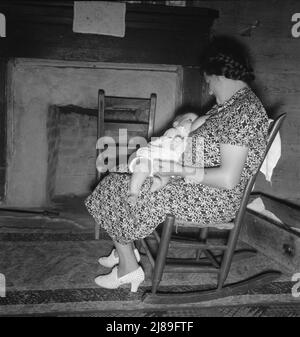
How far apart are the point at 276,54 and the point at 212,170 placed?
194 centimetres

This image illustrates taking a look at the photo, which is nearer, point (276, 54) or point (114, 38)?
point (114, 38)

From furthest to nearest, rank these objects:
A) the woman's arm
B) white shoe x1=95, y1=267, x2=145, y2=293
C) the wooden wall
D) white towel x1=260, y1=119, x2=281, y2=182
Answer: the wooden wall < white shoe x1=95, y1=267, x2=145, y2=293 < white towel x1=260, y1=119, x2=281, y2=182 < the woman's arm

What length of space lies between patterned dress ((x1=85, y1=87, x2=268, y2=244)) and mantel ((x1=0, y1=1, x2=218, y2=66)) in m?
1.39

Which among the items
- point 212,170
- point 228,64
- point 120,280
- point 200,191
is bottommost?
point 120,280

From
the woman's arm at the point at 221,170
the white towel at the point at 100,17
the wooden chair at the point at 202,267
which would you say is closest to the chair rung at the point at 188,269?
the wooden chair at the point at 202,267

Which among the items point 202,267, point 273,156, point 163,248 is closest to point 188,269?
point 202,267

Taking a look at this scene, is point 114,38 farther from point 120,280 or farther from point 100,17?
point 120,280

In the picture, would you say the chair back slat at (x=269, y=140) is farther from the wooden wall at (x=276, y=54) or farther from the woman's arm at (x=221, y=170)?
the wooden wall at (x=276, y=54)

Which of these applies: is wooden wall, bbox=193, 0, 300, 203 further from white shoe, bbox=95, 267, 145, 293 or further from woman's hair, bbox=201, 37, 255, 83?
white shoe, bbox=95, 267, 145, 293

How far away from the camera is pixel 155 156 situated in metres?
1.62

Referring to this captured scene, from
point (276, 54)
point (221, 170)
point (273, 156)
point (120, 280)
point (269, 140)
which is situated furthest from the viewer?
point (276, 54)

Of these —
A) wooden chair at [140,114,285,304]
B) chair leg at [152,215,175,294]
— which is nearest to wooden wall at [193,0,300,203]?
wooden chair at [140,114,285,304]

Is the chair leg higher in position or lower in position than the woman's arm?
lower

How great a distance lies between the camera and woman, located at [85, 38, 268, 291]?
162 cm
